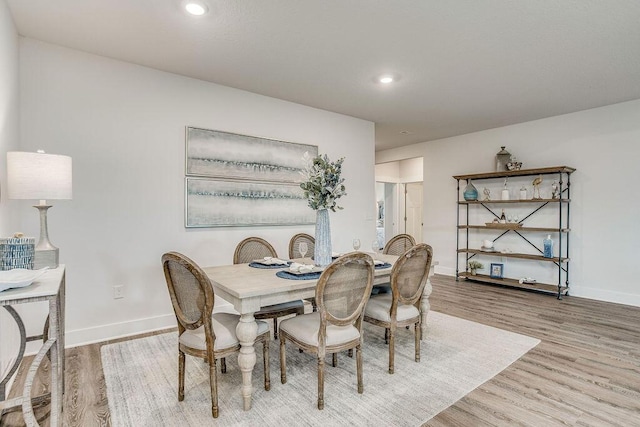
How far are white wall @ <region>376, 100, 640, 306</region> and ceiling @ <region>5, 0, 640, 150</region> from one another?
47cm

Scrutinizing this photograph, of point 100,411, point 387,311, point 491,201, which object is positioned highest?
point 491,201

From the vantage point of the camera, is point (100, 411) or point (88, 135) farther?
point (88, 135)

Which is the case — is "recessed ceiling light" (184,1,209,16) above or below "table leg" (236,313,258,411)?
above

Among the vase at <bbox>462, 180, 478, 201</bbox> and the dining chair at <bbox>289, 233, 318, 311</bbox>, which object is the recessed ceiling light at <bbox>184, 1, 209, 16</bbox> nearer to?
the dining chair at <bbox>289, 233, 318, 311</bbox>

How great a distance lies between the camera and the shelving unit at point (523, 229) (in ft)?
15.8

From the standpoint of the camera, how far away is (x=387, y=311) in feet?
8.36

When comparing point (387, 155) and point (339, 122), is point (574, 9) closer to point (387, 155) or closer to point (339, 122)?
point (339, 122)

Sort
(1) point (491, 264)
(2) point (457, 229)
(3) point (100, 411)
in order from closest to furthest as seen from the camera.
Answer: (3) point (100, 411) < (1) point (491, 264) < (2) point (457, 229)

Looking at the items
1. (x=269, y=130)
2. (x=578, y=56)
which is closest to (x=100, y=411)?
(x=269, y=130)

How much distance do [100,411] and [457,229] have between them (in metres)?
5.57

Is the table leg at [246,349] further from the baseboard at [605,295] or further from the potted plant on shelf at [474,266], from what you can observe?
the baseboard at [605,295]

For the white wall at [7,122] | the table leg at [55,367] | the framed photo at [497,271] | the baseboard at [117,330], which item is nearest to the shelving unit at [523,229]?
the framed photo at [497,271]

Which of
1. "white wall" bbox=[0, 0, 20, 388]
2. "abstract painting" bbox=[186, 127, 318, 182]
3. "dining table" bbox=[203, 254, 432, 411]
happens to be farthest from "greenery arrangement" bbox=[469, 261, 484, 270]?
"white wall" bbox=[0, 0, 20, 388]

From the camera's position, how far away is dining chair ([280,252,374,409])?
2.01m
